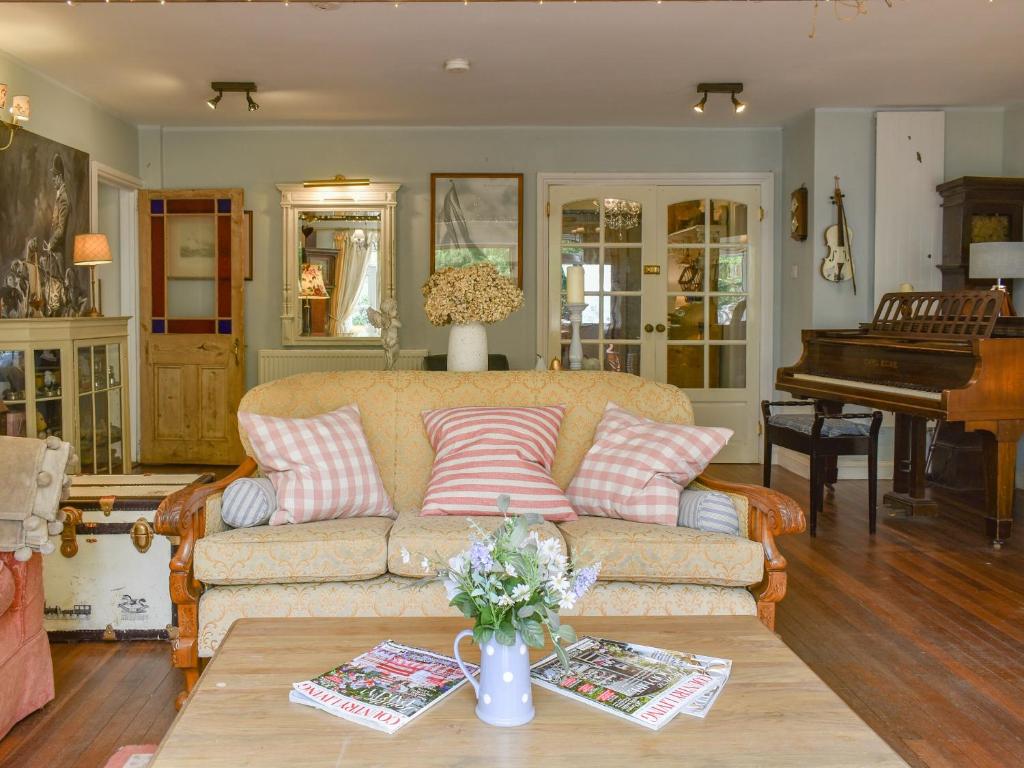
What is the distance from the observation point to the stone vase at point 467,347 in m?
3.59

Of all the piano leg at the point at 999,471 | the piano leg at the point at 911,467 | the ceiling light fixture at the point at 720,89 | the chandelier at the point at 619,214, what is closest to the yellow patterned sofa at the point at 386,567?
the piano leg at the point at 999,471

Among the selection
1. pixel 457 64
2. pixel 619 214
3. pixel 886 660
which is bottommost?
pixel 886 660

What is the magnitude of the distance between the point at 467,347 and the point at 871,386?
7.96 feet

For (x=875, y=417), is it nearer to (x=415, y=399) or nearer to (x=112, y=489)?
(x=415, y=399)

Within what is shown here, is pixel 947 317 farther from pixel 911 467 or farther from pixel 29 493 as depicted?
pixel 29 493

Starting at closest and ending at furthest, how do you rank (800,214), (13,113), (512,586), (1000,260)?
(512,586) < (13,113) < (1000,260) < (800,214)

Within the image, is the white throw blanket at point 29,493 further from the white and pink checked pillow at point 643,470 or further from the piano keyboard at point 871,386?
the piano keyboard at point 871,386

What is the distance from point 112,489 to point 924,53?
4481 mm

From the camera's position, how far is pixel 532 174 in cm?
707

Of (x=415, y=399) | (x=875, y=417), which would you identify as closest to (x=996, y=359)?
(x=875, y=417)

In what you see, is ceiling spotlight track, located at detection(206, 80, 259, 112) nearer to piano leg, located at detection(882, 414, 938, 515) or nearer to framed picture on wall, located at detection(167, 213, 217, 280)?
framed picture on wall, located at detection(167, 213, 217, 280)

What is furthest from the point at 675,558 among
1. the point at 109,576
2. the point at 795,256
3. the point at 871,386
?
the point at 795,256

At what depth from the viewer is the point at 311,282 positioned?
7.12 metres

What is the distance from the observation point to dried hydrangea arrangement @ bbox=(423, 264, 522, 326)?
3.49 m
